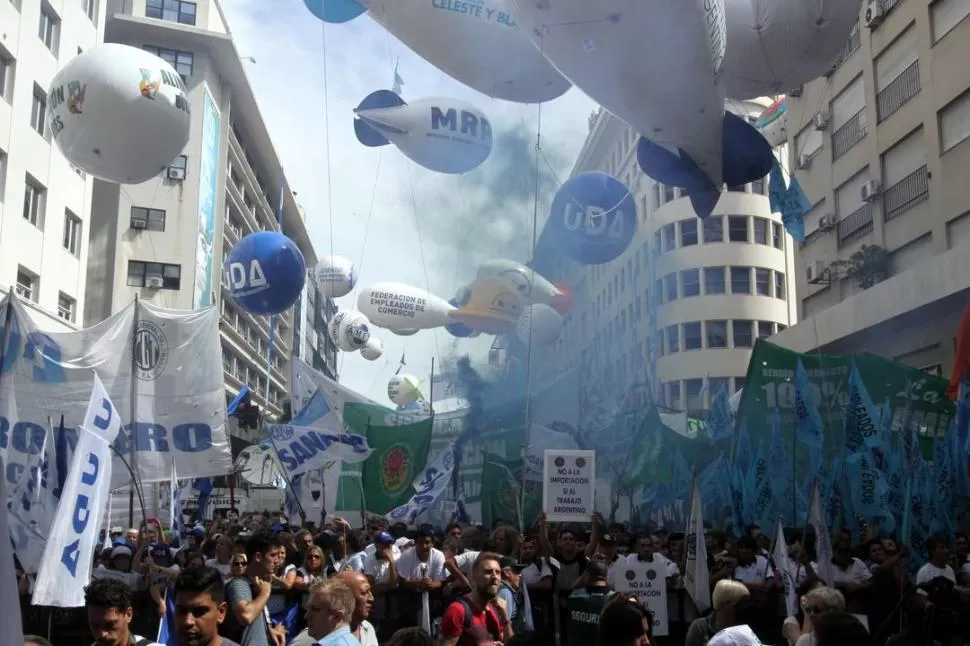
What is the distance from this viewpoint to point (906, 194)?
25062 mm

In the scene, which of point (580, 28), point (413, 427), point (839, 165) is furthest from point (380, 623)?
point (839, 165)

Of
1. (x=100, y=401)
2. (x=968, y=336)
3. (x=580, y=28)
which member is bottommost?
(x=100, y=401)

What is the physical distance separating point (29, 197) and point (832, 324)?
68.3 ft

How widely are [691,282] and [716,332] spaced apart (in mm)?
2667

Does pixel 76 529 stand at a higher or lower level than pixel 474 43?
lower

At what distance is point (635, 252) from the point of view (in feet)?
130

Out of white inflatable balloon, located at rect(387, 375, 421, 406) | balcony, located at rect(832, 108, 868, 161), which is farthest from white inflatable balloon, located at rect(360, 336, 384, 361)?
balcony, located at rect(832, 108, 868, 161)

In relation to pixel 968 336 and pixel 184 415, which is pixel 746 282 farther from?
pixel 184 415

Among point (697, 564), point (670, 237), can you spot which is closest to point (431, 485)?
point (697, 564)

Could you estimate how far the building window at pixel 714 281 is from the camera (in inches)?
1908

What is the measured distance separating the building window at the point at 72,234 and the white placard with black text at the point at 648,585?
24.6 m

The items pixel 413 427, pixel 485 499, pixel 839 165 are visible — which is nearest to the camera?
pixel 413 427

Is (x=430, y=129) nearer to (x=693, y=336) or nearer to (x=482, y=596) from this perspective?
(x=482, y=596)

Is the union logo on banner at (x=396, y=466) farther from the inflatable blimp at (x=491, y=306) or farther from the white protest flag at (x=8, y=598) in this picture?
the white protest flag at (x=8, y=598)
